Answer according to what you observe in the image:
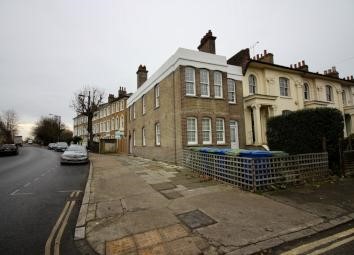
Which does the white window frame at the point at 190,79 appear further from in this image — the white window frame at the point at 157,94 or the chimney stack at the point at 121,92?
the chimney stack at the point at 121,92

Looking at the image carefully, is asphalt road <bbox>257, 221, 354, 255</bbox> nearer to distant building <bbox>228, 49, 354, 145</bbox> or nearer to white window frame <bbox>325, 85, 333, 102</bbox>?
distant building <bbox>228, 49, 354, 145</bbox>

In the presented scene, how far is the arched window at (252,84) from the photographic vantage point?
65.8 ft

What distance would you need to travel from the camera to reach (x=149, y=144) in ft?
69.5

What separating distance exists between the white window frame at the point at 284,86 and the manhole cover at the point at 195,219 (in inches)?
758

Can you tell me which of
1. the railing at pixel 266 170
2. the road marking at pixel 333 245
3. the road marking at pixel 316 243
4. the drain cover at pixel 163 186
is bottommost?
the road marking at pixel 316 243

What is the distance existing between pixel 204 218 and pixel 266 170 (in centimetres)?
389

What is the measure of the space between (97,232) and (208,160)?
23.3 ft

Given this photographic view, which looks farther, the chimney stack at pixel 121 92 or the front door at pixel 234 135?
the chimney stack at pixel 121 92

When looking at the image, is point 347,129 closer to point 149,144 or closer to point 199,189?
point 149,144

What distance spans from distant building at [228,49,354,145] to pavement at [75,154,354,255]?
10.9m

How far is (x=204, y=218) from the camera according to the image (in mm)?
5289

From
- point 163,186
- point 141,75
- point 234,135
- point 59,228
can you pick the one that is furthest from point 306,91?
point 59,228

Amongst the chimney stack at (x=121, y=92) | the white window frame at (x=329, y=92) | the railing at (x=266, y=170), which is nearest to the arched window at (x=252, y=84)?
the white window frame at (x=329, y=92)

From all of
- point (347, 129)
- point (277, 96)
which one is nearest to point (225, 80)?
point (277, 96)
